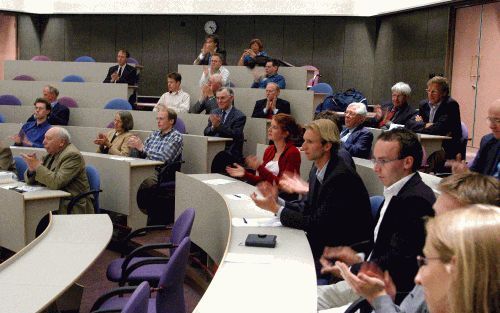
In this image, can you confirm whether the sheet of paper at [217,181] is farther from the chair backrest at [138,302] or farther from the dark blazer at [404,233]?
the chair backrest at [138,302]

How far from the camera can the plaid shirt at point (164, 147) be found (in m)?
6.57

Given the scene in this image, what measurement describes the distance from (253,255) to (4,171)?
12.7ft

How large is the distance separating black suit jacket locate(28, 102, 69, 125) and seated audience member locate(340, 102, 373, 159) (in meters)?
3.75

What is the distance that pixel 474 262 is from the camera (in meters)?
1.24

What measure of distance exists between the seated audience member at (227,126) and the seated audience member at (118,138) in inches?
36.6

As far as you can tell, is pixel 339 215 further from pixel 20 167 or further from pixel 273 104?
pixel 273 104

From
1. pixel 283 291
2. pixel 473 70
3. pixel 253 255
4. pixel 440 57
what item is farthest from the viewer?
pixel 440 57

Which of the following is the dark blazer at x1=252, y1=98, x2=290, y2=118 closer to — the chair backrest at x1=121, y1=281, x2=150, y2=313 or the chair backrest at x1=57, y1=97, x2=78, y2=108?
the chair backrest at x1=57, y1=97, x2=78, y2=108

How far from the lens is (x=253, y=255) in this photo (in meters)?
3.02

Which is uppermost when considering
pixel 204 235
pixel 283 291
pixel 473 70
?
A: pixel 473 70

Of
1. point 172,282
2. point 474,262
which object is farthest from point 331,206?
point 474,262

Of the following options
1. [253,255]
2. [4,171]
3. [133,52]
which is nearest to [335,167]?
[253,255]

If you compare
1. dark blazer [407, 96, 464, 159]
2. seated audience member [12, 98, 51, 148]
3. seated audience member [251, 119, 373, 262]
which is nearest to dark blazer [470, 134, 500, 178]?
dark blazer [407, 96, 464, 159]

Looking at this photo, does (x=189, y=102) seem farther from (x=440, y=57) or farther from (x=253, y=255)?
(x=253, y=255)
